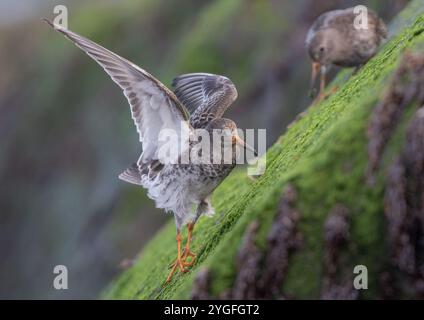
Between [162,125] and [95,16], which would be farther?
[95,16]

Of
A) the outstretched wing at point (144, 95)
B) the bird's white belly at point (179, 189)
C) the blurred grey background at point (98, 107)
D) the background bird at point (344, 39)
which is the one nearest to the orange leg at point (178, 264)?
the bird's white belly at point (179, 189)

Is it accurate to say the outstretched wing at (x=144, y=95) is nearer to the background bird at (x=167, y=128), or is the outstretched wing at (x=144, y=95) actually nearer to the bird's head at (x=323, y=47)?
the background bird at (x=167, y=128)

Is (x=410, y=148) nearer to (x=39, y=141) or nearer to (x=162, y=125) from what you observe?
(x=162, y=125)

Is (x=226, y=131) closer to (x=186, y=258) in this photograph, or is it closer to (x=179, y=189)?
(x=179, y=189)

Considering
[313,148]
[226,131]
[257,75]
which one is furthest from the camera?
[257,75]
